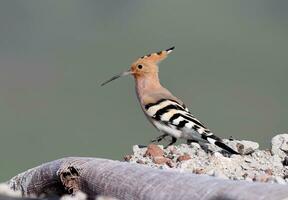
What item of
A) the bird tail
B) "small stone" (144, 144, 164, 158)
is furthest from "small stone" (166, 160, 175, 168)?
the bird tail

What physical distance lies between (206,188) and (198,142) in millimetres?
3701

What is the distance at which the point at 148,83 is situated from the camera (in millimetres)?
8719

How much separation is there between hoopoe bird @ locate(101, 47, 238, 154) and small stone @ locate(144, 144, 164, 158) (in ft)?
1.60

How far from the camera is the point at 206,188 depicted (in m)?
4.50

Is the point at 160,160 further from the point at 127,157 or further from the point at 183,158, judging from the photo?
the point at 127,157

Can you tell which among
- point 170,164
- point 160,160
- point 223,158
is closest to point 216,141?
point 223,158

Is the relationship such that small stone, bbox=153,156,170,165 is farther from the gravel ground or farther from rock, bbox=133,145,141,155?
rock, bbox=133,145,141,155

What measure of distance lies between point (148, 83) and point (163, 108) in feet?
1.79

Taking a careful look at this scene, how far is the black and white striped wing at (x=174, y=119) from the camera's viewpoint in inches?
320

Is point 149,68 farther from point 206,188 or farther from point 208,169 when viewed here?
point 206,188

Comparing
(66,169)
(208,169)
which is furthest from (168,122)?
(66,169)

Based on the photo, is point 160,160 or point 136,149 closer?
point 160,160

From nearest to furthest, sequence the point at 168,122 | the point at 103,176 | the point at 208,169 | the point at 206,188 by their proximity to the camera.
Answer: the point at 206,188, the point at 103,176, the point at 208,169, the point at 168,122

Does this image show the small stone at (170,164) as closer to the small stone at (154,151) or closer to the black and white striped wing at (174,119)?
the small stone at (154,151)
